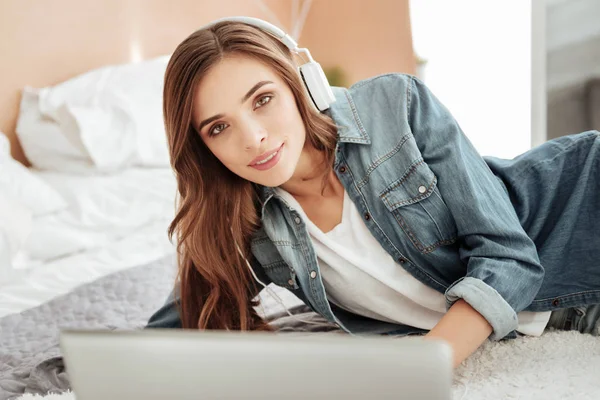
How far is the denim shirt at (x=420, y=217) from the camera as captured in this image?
96 cm

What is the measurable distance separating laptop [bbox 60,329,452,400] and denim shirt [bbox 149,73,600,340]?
50 cm

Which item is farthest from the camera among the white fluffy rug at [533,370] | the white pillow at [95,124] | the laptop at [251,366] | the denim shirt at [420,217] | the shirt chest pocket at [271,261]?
the white pillow at [95,124]

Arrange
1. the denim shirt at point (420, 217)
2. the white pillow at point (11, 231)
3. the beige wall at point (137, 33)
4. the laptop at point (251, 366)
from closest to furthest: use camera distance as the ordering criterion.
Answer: the laptop at point (251, 366), the denim shirt at point (420, 217), the white pillow at point (11, 231), the beige wall at point (137, 33)

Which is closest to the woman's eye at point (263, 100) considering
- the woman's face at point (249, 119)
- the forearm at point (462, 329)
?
the woman's face at point (249, 119)

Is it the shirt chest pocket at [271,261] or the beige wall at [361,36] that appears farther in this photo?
the beige wall at [361,36]

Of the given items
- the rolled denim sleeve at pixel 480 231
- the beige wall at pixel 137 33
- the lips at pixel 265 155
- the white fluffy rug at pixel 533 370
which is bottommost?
the white fluffy rug at pixel 533 370

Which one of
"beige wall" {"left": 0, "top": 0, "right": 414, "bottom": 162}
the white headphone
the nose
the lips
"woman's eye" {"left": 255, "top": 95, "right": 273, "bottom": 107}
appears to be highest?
"beige wall" {"left": 0, "top": 0, "right": 414, "bottom": 162}

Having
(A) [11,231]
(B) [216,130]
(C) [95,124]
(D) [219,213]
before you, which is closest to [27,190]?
(A) [11,231]

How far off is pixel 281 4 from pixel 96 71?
1.49 meters

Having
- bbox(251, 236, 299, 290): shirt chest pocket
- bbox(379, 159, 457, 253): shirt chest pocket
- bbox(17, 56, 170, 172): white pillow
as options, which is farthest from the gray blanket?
bbox(17, 56, 170, 172): white pillow

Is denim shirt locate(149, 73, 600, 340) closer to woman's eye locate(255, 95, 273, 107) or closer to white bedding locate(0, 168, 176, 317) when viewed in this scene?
woman's eye locate(255, 95, 273, 107)

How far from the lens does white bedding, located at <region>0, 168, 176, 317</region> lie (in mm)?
1651

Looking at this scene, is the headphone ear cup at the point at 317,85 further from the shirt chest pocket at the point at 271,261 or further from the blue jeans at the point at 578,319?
the blue jeans at the point at 578,319

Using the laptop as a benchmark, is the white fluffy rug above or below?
below
